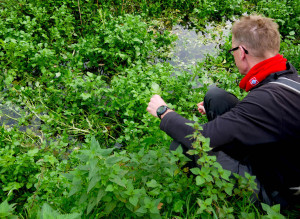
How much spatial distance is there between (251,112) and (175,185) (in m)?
0.81

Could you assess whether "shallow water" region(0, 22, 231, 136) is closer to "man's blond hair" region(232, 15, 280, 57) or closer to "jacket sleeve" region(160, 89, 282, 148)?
"man's blond hair" region(232, 15, 280, 57)

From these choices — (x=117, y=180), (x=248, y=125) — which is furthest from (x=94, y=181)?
(x=248, y=125)

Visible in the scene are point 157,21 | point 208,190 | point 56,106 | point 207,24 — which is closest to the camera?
point 208,190

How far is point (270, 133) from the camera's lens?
5.11 feet

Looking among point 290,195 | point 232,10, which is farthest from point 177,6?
point 290,195

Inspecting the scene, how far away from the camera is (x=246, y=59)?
221 cm

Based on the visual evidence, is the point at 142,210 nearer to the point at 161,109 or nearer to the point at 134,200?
the point at 134,200

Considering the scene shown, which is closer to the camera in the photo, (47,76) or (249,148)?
(249,148)

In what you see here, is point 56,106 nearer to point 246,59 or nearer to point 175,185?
point 175,185

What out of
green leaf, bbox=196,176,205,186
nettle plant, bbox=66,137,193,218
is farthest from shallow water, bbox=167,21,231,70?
green leaf, bbox=196,176,205,186

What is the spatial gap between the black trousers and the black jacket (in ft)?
0.40

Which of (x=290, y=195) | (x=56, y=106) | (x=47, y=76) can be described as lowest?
(x=56, y=106)

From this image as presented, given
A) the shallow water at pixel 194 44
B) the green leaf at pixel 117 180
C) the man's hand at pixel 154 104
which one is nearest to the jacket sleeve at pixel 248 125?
the man's hand at pixel 154 104

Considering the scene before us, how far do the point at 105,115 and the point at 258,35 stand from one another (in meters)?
2.29
